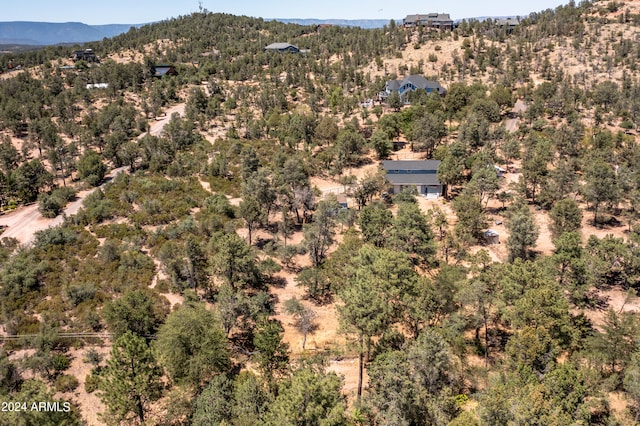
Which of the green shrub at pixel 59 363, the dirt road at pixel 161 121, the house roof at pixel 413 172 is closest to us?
the green shrub at pixel 59 363

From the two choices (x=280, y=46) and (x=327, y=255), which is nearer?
(x=327, y=255)

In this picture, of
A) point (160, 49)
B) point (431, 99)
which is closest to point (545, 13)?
point (431, 99)

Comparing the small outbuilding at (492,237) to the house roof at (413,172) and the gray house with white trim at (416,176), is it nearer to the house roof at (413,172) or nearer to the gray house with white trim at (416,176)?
the gray house with white trim at (416,176)

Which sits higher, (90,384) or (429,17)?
(429,17)

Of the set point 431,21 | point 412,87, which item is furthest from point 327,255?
point 431,21

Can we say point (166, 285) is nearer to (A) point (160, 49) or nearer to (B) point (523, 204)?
(B) point (523, 204)

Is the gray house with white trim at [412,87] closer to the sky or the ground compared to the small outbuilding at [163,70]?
closer to the ground

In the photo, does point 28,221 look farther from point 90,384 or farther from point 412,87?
point 412,87

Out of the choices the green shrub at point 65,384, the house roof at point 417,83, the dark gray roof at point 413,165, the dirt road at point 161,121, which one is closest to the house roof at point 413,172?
the dark gray roof at point 413,165
